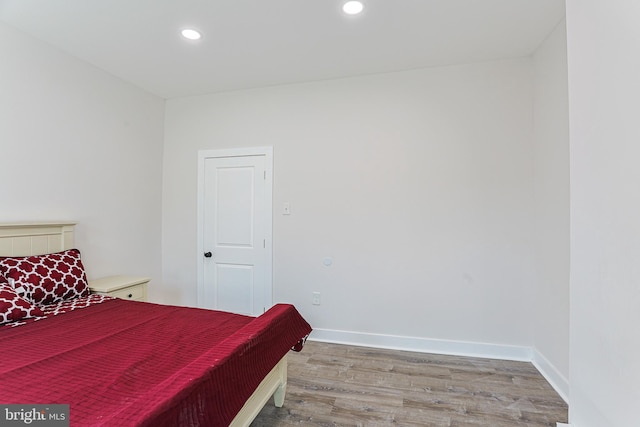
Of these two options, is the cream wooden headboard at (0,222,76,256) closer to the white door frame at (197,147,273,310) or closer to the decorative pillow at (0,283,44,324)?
the decorative pillow at (0,283,44,324)

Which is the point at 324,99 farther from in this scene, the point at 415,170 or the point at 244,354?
the point at 244,354

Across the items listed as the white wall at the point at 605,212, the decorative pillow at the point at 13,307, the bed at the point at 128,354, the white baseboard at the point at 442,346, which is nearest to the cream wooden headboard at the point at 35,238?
the bed at the point at 128,354

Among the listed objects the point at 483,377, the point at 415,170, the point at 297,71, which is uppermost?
the point at 297,71

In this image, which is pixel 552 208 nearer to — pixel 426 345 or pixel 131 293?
pixel 426 345

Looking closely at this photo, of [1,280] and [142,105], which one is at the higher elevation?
[142,105]

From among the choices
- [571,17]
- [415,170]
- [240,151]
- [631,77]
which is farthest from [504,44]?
[240,151]

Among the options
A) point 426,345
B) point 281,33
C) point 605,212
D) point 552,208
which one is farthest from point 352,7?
point 426,345

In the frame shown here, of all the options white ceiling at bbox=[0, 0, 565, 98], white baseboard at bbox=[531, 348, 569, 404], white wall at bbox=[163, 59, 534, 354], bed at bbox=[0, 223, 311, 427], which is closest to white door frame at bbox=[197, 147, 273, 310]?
white wall at bbox=[163, 59, 534, 354]

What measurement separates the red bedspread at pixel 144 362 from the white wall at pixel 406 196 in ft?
3.76

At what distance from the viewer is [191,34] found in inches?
95.6

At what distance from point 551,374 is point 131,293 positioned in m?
3.72

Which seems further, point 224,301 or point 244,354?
point 224,301

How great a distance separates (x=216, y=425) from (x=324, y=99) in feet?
9.67

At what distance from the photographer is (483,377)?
8.00 ft
